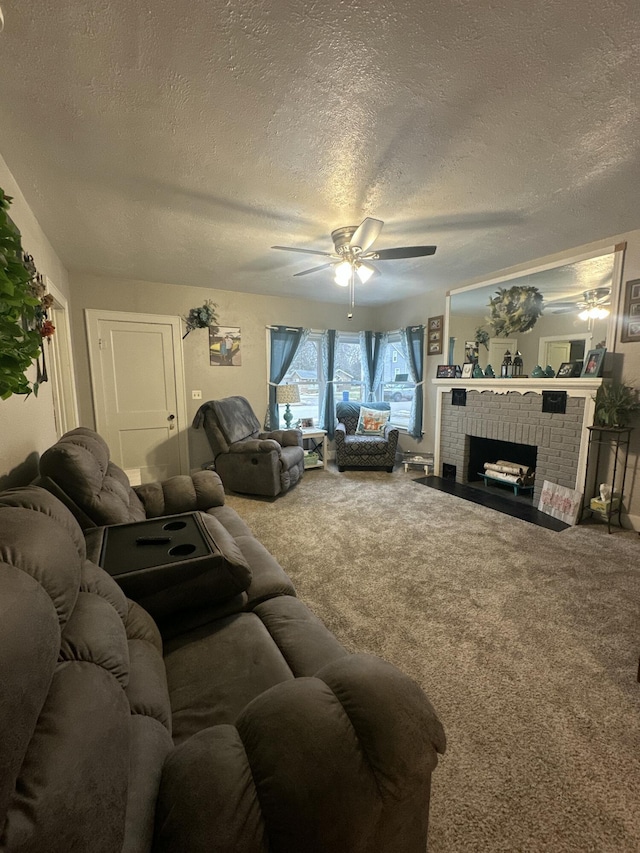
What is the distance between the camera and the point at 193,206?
96.5 inches

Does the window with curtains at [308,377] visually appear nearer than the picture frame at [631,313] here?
No

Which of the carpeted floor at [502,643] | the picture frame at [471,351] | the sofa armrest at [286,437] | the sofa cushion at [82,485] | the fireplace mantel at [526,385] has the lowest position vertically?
the carpeted floor at [502,643]

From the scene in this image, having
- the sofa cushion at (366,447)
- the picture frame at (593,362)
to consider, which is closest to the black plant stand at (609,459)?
the picture frame at (593,362)

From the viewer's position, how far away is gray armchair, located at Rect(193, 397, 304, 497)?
4.01 m

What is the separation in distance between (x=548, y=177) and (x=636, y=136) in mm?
411

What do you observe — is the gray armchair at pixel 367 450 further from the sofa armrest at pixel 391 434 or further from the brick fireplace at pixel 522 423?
the brick fireplace at pixel 522 423

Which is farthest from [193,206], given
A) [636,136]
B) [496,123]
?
[636,136]

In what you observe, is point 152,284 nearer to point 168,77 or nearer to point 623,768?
point 168,77

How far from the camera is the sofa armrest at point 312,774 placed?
1.97ft

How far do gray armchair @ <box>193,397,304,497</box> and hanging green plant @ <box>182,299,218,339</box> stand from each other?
99 centimetres

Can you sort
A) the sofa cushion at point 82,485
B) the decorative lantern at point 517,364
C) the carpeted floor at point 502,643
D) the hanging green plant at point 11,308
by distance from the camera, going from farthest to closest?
1. the decorative lantern at point 517,364
2. the sofa cushion at point 82,485
3. the carpeted floor at point 502,643
4. the hanging green plant at point 11,308

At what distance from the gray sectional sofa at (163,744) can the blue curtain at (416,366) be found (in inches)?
183

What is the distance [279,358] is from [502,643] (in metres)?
4.27

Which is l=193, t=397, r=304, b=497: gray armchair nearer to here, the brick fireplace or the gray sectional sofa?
the brick fireplace
